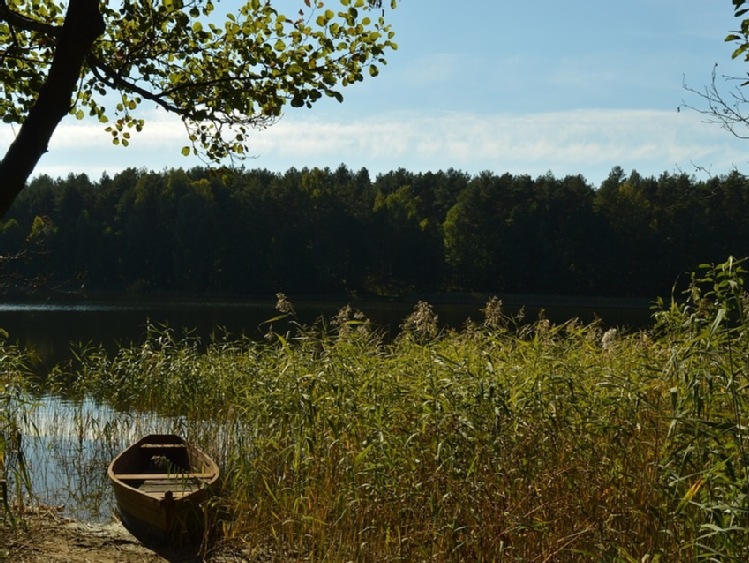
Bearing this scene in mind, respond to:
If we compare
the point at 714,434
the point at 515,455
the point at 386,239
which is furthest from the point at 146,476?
the point at 386,239

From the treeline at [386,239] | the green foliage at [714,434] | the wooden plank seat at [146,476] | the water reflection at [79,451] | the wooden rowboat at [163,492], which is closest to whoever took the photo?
the green foliage at [714,434]

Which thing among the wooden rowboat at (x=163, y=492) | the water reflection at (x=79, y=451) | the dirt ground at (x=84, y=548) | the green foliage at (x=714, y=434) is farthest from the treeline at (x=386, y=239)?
the green foliage at (x=714, y=434)

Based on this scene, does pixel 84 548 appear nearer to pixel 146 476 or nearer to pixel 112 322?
pixel 146 476

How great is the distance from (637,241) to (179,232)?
46131 millimetres

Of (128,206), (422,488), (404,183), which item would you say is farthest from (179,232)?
(422,488)

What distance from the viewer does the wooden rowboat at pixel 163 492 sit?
779cm

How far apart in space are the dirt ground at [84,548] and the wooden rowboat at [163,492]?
7.1 inches

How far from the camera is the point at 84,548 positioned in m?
7.50

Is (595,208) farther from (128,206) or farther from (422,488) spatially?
(422,488)

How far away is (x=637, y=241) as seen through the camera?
78.7 metres

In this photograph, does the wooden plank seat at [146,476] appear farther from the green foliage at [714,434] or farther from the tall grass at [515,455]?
the green foliage at [714,434]

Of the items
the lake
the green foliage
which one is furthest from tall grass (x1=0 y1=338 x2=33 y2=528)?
the lake

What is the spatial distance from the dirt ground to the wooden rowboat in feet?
0.59

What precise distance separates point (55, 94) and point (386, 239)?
257 feet
